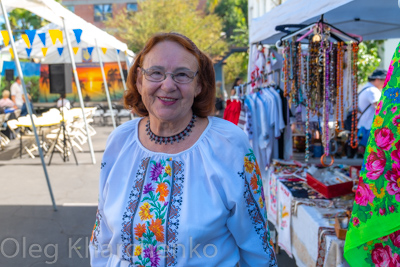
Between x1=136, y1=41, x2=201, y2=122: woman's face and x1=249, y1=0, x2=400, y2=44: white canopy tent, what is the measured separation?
143cm

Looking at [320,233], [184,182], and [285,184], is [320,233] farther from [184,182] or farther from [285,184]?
[184,182]

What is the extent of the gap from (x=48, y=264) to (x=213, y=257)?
10.2ft

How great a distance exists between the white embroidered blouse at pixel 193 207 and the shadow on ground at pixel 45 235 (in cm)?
275

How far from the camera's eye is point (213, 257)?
59.3 inches

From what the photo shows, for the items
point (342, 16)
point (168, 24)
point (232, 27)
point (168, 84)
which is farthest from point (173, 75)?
point (232, 27)

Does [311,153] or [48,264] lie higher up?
[311,153]

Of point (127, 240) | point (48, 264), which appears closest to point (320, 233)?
point (127, 240)

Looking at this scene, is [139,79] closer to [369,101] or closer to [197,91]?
[197,91]

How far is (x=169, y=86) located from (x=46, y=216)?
15.3 ft

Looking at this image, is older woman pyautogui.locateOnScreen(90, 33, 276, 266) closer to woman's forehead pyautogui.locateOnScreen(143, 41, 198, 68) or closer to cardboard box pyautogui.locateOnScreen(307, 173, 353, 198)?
woman's forehead pyautogui.locateOnScreen(143, 41, 198, 68)

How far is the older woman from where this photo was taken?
1.49 meters

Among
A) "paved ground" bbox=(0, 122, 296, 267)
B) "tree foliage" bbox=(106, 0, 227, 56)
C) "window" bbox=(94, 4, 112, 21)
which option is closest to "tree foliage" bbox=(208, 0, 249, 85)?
"tree foliage" bbox=(106, 0, 227, 56)

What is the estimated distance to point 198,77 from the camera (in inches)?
67.0

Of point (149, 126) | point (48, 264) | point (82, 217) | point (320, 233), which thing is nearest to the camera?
point (149, 126)
